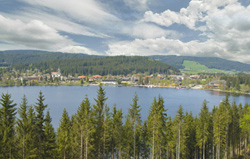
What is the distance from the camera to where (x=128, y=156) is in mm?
34125

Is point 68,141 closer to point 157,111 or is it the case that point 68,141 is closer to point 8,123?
point 8,123

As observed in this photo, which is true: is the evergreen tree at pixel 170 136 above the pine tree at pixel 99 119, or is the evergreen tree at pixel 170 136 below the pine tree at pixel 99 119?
below

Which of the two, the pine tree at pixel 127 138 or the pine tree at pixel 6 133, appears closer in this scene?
the pine tree at pixel 6 133

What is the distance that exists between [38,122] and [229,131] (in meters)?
38.5

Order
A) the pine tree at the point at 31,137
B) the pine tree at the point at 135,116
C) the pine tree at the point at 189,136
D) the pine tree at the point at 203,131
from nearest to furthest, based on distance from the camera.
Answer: the pine tree at the point at 31,137 < the pine tree at the point at 135,116 < the pine tree at the point at 203,131 < the pine tree at the point at 189,136

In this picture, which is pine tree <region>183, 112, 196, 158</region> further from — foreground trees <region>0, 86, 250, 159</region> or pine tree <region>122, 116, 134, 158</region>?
pine tree <region>122, 116, 134, 158</region>

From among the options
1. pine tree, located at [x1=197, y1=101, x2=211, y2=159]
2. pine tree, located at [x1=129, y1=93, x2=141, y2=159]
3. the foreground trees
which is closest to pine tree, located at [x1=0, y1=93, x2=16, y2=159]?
the foreground trees

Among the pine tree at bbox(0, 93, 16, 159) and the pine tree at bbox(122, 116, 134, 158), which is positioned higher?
the pine tree at bbox(0, 93, 16, 159)

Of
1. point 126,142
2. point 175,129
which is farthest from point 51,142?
point 175,129

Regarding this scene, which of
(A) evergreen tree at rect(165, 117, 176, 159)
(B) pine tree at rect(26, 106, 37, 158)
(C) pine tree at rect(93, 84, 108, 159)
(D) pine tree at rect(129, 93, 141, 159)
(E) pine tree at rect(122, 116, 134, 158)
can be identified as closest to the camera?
(B) pine tree at rect(26, 106, 37, 158)

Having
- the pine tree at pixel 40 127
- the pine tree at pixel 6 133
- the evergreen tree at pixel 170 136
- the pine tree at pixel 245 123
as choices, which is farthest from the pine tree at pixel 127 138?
the pine tree at pixel 6 133

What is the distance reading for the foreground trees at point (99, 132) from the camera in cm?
2181

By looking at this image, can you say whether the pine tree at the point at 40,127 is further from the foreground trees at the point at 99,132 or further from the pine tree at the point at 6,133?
the pine tree at the point at 6,133

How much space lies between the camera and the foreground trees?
71.6 ft
